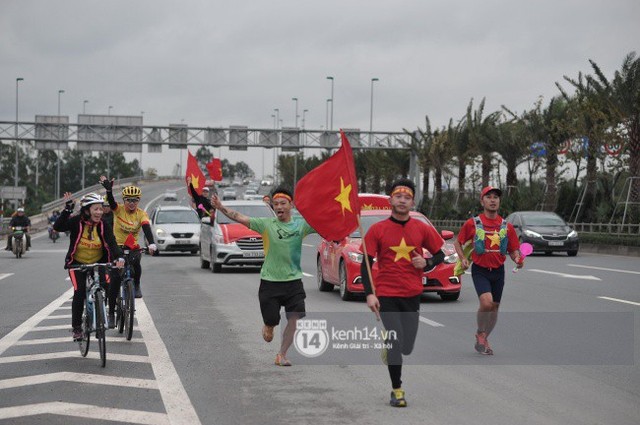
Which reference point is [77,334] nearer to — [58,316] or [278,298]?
[278,298]

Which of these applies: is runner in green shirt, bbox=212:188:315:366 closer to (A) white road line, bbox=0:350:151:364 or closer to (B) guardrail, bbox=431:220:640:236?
(A) white road line, bbox=0:350:151:364

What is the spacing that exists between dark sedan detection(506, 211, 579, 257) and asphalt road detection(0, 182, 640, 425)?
17.9m

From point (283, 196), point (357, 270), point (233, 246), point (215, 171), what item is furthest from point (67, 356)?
point (215, 171)

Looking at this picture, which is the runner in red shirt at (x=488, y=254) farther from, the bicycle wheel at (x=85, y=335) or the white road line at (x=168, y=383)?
the bicycle wheel at (x=85, y=335)

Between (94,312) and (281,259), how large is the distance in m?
2.05

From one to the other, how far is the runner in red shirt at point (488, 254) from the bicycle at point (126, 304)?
3.87m

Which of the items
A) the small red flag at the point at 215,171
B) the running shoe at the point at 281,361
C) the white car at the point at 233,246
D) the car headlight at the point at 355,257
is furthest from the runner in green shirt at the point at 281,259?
the small red flag at the point at 215,171

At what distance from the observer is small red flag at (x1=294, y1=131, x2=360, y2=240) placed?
8727mm

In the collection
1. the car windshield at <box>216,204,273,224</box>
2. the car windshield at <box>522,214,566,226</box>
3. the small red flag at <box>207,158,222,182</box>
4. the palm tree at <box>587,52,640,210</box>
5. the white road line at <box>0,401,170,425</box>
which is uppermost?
the palm tree at <box>587,52,640,210</box>

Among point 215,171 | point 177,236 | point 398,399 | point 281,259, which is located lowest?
point 177,236

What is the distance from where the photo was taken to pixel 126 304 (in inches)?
493

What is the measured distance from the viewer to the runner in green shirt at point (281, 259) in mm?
10031

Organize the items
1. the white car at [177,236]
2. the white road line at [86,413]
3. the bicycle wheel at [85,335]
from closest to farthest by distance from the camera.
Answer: the white road line at [86,413] → the bicycle wheel at [85,335] → the white car at [177,236]

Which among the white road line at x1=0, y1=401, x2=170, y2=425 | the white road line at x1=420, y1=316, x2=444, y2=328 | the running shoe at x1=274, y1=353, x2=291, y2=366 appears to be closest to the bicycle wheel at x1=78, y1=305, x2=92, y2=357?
the running shoe at x1=274, y1=353, x2=291, y2=366
